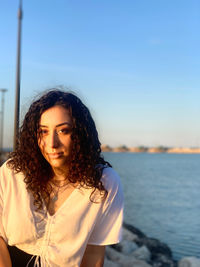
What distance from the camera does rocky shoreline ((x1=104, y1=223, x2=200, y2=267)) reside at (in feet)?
22.9

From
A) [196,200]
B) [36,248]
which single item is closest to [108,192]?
[36,248]

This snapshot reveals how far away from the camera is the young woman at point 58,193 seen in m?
2.25

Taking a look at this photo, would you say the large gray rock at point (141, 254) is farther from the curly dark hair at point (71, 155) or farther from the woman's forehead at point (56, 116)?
the woman's forehead at point (56, 116)

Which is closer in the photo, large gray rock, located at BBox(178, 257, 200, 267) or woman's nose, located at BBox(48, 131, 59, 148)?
woman's nose, located at BBox(48, 131, 59, 148)

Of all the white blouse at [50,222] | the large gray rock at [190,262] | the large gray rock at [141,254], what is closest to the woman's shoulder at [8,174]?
the white blouse at [50,222]

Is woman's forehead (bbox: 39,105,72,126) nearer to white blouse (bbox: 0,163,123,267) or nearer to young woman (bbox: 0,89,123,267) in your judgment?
young woman (bbox: 0,89,123,267)

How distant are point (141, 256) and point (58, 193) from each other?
26.4 feet

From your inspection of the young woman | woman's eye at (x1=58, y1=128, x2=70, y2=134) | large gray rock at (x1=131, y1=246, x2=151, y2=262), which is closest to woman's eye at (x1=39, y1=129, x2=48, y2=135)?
the young woman

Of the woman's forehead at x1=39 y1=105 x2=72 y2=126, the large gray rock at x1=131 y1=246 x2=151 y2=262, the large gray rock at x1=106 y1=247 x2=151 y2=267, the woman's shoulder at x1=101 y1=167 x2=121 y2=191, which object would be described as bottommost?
the large gray rock at x1=131 y1=246 x2=151 y2=262

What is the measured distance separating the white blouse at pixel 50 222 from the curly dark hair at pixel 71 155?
0.19 ft

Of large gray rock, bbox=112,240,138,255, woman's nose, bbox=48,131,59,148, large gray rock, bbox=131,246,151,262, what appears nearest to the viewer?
woman's nose, bbox=48,131,59,148

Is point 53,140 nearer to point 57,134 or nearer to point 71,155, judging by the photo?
point 57,134

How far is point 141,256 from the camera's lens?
384 inches

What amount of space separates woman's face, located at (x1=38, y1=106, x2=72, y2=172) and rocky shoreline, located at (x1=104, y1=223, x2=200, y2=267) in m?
3.98
